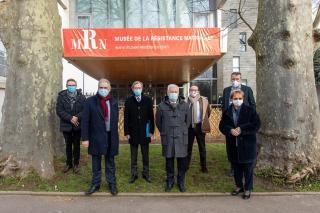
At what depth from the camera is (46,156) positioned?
6785mm

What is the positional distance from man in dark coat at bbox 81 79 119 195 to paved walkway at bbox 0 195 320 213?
395 mm

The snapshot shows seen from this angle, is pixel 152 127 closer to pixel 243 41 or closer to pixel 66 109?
pixel 66 109

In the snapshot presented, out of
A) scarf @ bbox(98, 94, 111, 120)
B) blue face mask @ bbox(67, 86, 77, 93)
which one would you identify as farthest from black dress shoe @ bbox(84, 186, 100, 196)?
blue face mask @ bbox(67, 86, 77, 93)

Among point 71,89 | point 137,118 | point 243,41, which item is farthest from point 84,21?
point 243,41

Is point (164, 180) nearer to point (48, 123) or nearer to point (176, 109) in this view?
point (176, 109)

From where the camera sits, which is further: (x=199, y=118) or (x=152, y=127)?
(x=199, y=118)

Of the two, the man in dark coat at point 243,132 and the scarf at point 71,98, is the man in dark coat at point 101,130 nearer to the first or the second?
the scarf at point 71,98

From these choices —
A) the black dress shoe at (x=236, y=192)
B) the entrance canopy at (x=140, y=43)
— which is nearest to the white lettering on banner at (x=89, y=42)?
the entrance canopy at (x=140, y=43)

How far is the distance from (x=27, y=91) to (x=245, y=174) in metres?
4.23

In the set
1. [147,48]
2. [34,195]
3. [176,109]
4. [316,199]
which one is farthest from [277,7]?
[147,48]

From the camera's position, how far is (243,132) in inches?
231

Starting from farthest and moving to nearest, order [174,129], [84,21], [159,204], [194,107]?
[84,21] → [194,107] → [174,129] → [159,204]

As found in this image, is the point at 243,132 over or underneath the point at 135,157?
over

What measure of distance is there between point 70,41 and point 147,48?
112 inches
